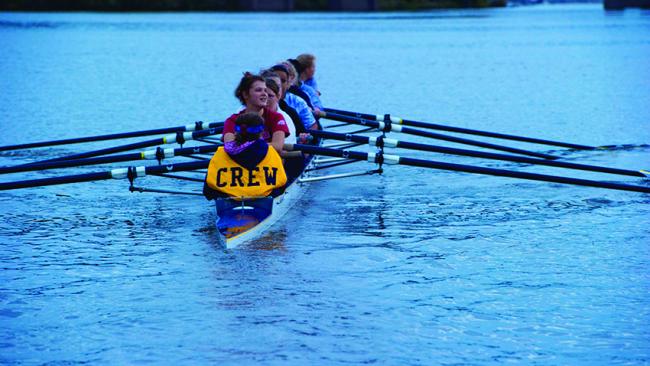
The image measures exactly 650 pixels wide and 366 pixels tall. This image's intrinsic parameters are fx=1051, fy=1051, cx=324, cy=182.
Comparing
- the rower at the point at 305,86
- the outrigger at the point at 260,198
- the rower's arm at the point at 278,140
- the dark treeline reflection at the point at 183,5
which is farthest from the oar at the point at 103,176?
the dark treeline reflection at the point at 183,5

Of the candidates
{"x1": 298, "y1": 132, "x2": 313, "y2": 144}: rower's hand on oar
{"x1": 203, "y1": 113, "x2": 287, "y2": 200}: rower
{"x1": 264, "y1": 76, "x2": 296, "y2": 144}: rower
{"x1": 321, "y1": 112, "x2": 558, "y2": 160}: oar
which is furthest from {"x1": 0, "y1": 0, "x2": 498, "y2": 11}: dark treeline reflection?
{"x1": 203, "y1": 113, "x2": 287, "y2": 200}: rower

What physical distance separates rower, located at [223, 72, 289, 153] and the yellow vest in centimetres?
42

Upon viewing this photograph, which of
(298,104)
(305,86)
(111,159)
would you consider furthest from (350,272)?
(305,86)

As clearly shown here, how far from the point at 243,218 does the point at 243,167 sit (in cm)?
46

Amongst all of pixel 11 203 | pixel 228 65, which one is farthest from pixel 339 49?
pixel 11 203

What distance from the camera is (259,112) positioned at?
29.8 ft

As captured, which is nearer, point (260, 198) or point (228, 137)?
point (260, 198)

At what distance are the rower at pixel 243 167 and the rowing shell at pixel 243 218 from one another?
0.07 metres

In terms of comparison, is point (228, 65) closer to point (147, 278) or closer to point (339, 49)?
point (339, 49)

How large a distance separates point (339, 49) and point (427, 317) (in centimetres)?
3330

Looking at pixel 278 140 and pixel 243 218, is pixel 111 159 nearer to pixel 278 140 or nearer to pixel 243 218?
pixel 278 140

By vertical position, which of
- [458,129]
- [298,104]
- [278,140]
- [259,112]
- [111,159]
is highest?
[259,112]

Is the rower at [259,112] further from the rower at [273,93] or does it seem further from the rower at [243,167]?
the rower at [243,167]

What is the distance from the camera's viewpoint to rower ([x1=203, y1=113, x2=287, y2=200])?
27.2 ft
